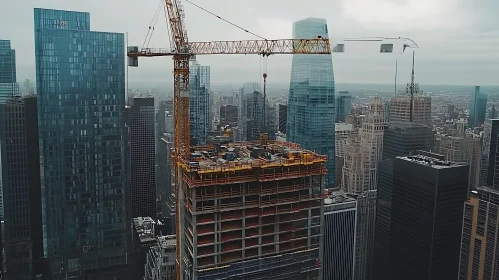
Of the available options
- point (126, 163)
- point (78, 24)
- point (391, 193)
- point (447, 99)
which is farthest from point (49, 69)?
point (447, 99)

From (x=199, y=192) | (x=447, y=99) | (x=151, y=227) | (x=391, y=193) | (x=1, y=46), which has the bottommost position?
(x=151, y=227)

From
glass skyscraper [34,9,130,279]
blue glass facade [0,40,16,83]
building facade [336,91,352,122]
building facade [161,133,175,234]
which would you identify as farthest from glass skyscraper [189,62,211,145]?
blue glass facade [0,40,16,83]

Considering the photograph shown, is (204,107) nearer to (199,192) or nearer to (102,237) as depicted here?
(102,237)

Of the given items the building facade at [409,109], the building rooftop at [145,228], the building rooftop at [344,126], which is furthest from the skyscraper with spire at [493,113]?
the building rooftop at [145,228]

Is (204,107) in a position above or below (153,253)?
above

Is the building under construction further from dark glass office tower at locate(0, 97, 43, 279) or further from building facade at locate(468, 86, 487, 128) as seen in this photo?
dark glass office tower at locate(0, 97, 43, 279)

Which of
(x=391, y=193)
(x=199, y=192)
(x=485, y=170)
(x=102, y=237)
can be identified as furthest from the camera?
(x=391, y=193)

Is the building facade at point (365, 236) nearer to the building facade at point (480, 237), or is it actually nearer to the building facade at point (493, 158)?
the building facade at point (480, 237)
